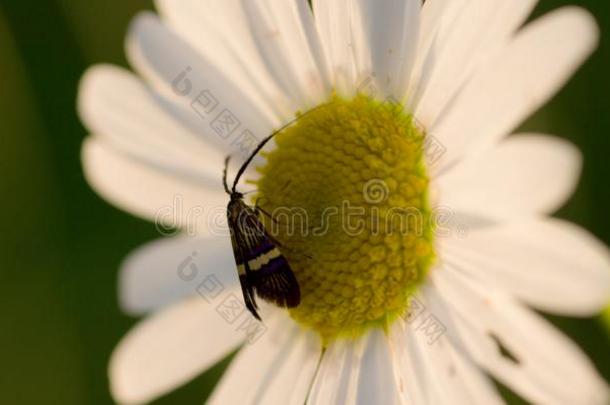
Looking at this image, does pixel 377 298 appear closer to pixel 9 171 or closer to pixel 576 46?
pixel 576 46

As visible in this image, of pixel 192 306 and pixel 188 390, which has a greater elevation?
pixel 192 306

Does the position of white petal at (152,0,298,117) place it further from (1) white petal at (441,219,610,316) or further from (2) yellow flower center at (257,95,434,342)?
(1) white petal at (441,219,610,316)

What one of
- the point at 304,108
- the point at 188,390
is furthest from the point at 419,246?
the point at 188,390

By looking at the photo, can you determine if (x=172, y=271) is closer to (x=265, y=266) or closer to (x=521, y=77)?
(x=265, y=266)

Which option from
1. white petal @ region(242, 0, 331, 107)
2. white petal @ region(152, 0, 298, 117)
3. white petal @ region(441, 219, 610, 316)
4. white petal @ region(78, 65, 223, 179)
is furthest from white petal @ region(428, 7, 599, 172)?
white petal @ region(78, 65, 223, 179)
